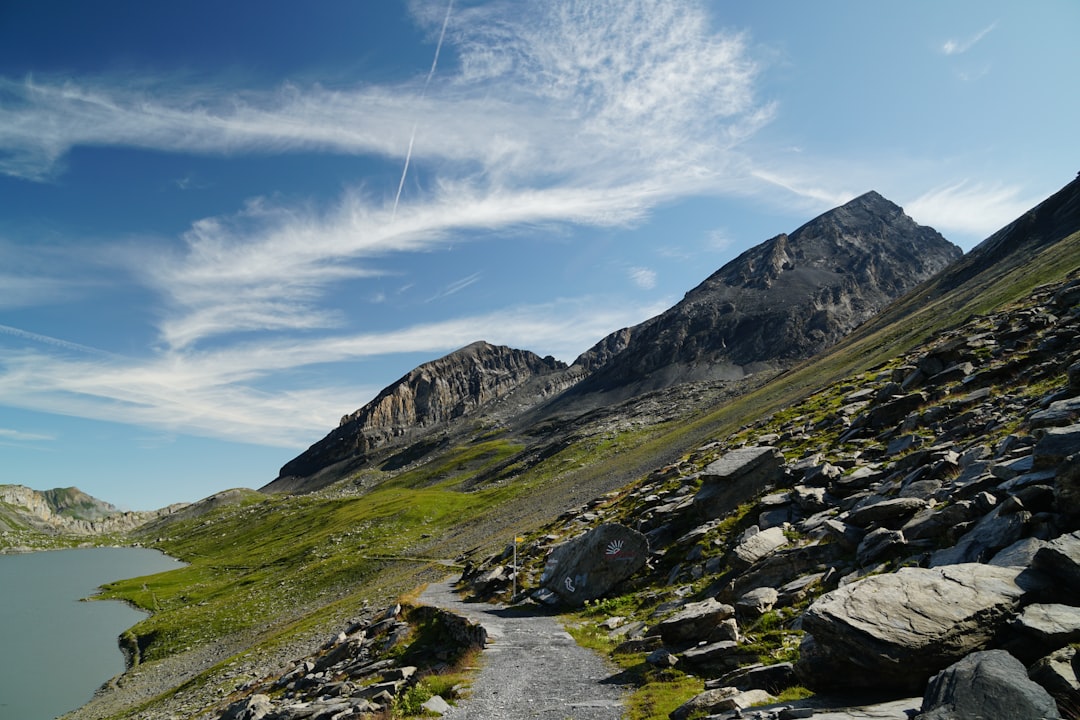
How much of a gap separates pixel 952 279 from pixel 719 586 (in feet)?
554

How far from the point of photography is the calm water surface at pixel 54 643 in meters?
55.6

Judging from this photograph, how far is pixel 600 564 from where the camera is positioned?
1206 inches

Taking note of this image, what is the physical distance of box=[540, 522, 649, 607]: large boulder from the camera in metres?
30.1

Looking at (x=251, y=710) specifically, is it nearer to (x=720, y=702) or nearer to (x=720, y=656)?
(x=720, y=656)

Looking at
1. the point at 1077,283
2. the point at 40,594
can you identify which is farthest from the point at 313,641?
the point at 40,594

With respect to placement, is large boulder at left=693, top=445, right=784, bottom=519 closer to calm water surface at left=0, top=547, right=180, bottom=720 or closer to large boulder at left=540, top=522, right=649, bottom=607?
large boulder at left=540, top=522, right=649, bottom=607

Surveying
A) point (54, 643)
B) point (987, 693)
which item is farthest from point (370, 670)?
point (54, 643)

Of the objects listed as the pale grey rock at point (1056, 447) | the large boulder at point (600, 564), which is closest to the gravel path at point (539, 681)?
the large boulder at point (600, 564)

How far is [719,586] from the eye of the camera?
904 inches

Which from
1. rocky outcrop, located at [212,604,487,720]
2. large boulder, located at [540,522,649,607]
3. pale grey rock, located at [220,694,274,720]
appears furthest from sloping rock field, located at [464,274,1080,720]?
pale grey rock, located at [220,694,274,720]

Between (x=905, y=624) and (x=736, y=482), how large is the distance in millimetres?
23050

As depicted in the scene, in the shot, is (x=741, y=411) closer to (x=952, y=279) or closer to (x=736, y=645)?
(x=952, y=279)

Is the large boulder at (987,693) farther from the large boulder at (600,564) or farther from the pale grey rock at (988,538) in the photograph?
the large boulder at (600,564)

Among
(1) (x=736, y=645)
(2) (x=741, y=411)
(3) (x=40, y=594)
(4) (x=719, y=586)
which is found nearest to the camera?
(1) (x=736, y=645)
